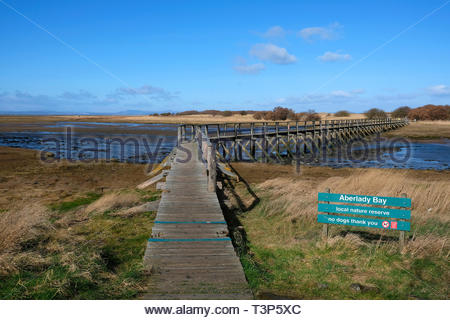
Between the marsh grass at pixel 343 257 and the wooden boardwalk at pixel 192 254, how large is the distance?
0.42 meters

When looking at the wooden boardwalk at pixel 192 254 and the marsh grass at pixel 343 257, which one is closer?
the wooden boardwalk at pixel 192 254

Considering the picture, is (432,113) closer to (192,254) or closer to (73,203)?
(73,203)

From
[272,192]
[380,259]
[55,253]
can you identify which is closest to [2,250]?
[55,253]

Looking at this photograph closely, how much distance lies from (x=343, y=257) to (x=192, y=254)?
2.87m

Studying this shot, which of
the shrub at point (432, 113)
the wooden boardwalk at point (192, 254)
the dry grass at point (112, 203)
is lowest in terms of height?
the dry grass at point (112, 203)

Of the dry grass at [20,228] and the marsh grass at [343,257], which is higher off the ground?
the dry grass at [20,228]

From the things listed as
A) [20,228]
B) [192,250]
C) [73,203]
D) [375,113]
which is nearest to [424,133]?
[375,113]

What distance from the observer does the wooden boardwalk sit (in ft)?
15.2

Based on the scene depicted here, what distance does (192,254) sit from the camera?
573 cm

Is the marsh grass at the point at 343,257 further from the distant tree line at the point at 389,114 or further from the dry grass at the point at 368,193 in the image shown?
the distant tree line at the point at 389,114

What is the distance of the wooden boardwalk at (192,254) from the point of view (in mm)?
4639

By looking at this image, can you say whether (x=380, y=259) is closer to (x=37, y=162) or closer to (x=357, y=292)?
(x=357, y=292)

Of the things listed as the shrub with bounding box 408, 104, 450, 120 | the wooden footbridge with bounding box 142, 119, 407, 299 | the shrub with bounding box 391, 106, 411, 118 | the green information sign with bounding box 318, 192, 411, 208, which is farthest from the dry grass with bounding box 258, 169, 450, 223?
the shrub with bounding box 391, 106, 411, 118

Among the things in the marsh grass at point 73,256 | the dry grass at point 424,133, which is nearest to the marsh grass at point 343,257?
the marsh grass at point 73,256
